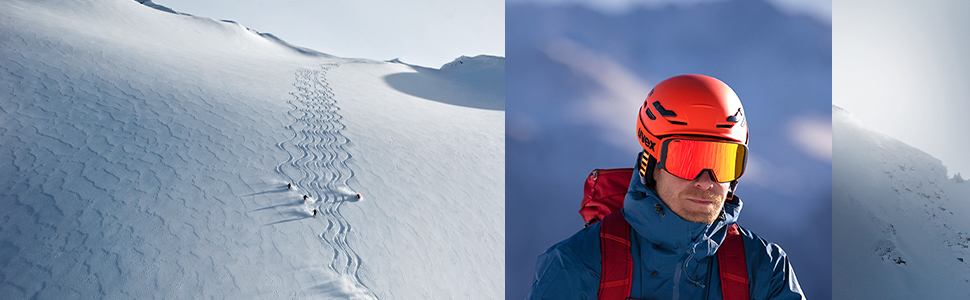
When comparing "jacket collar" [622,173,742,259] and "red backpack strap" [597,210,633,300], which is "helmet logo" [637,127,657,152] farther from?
"red backpack strap" [597,210,633,300]

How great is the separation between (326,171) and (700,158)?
5.75m

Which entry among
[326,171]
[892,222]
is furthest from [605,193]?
[326,171]

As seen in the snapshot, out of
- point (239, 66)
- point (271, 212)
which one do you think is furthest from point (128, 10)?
point (271, 212)

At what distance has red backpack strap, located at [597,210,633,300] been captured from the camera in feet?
4.76

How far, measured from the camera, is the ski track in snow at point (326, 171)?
4.65 meters

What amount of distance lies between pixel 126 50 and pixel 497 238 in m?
10.4

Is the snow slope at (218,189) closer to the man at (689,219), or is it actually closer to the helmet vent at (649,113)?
the man at (689,219)

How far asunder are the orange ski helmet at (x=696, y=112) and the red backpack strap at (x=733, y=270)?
0.35m

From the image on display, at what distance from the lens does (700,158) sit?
1487 millimetres

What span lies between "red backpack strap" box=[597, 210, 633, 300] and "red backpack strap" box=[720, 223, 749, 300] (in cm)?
29

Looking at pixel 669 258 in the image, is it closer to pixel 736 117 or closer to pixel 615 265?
pixel 615 265

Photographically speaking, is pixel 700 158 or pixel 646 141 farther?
pixel 646 141

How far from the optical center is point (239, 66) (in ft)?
43.3

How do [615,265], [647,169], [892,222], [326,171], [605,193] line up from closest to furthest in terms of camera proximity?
[615,265]
[647,169]
[605,193]
[892,222]
[326,171]
